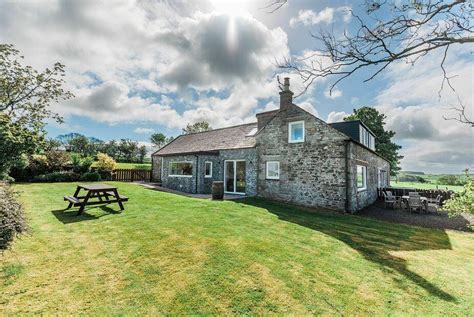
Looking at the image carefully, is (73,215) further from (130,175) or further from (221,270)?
(130,175)

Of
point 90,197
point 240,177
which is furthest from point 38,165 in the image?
point 240,177

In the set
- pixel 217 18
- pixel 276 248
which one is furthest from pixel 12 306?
pixel 217 18

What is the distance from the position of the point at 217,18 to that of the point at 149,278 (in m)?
12.0

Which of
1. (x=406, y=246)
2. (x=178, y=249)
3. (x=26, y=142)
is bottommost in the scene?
(x=406, y=246)

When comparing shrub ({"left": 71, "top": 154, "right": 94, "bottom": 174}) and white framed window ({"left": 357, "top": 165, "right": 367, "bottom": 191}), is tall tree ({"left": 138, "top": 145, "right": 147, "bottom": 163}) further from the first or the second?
white framed window ({"left": 357, "top": 165, "right": 367, "bottom": 191})

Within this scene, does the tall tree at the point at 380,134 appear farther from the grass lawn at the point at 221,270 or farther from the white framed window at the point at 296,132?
the grass lawn at the point at 221,270

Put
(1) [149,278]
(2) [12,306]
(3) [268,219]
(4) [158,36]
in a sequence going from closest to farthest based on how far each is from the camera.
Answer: (2) [12,306] < (1) [149,278] < (3) [268,219] < (4) [158,36]

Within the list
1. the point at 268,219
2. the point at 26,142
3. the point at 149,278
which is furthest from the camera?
the point at 268,219

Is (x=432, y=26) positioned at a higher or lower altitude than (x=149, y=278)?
higher

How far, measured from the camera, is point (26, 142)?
7.24 meters

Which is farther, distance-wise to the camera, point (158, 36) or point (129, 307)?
point (158, 36)

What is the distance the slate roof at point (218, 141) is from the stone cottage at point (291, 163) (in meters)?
0.13

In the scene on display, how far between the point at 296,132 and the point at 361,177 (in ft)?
18.5

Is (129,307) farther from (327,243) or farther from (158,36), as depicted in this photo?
(158,36)
